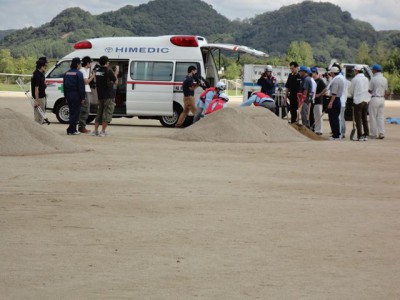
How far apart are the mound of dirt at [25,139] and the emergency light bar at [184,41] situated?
10619 millimetres

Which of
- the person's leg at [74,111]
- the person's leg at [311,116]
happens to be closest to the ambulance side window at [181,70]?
the person's leg at [311,116]

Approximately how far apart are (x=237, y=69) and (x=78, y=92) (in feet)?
325

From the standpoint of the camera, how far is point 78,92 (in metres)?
22.1

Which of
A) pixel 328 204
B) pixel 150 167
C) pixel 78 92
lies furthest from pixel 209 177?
pixel 78 92

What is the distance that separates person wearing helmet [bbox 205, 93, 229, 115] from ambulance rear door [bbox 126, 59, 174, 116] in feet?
13.5

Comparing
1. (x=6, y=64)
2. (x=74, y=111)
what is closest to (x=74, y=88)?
(x=74, y=111)

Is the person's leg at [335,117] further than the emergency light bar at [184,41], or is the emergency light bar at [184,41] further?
the emergency light bar at [184,41]

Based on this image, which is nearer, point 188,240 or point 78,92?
point 188,240

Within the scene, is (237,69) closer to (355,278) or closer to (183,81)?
(183,81)

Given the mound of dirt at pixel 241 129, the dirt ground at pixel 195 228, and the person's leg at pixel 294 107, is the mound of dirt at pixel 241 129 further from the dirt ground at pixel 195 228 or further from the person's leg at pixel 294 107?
the dirt ground at pixel 195 228

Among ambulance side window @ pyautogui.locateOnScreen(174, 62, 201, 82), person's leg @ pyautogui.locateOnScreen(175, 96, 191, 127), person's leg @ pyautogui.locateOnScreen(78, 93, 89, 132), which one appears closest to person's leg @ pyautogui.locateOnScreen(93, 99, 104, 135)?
person's leg @ pyautogui.locateOnScreen(78, 93, 89, 132)

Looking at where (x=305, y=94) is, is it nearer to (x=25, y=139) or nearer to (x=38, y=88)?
(x=38, y=88)

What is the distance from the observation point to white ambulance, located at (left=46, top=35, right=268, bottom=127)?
28141 mm

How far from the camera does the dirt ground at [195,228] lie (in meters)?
7.05
